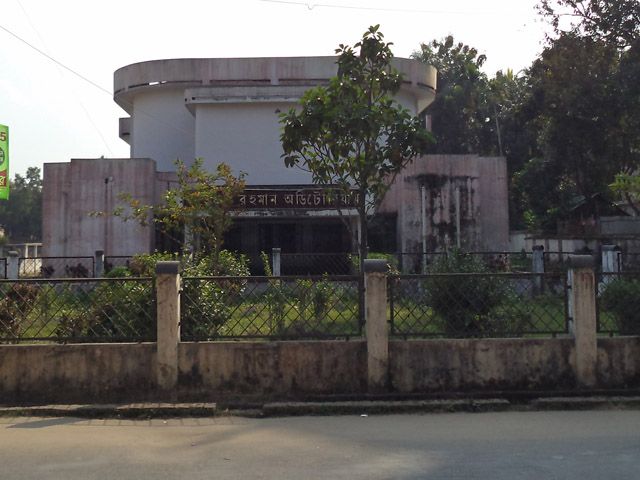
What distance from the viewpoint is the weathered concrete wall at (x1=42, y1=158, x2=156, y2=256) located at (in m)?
19.7

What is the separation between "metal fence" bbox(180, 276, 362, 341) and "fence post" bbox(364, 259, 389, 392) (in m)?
0.28

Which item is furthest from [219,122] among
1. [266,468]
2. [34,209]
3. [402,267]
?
[34,209]

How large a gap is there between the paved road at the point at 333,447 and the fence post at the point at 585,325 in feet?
2.03

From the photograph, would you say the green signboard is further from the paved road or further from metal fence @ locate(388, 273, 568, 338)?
metal fence @ locate(388, 273, 568, 338)

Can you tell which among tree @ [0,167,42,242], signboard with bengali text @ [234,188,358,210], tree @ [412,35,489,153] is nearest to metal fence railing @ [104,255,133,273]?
signboard with bengali text @ [234,188,358,210]

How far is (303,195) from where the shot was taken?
1908cm

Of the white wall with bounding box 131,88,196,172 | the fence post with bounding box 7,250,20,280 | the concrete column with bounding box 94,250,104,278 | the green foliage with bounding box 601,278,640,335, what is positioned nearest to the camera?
the green foliage with bounding box 601,278,640,335

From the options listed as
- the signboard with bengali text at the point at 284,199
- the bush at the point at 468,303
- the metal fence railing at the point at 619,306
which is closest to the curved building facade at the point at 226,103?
the signboard with bengali text at the point at 284,199

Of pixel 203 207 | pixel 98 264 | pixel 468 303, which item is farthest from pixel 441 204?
pixel 468 303

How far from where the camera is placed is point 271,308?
786 cm

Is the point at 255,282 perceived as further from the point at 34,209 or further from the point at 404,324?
the point at 34,209

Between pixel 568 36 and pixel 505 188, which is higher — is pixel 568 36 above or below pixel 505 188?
above

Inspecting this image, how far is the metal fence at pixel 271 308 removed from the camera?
7820 mm

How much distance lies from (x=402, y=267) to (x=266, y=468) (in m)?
12.4
